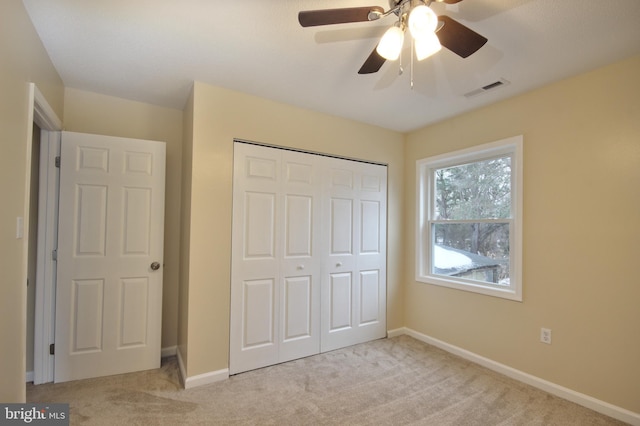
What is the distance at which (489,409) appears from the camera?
2107 mm

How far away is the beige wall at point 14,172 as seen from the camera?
56.3 inches

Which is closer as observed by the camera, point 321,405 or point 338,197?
point 321,405

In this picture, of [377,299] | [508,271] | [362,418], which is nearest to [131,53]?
[362,418]

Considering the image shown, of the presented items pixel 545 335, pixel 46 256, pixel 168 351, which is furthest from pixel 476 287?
pixel 46 256

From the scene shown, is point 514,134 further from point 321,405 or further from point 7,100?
point 7,100

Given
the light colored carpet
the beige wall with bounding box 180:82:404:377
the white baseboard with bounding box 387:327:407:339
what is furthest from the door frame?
the white baseboard with bounding box 387:327:407:339

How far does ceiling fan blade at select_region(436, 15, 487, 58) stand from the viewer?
133 centimetres

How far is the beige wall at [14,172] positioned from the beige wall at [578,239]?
3414 millimetres

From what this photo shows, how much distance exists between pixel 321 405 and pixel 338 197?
1.87 metres

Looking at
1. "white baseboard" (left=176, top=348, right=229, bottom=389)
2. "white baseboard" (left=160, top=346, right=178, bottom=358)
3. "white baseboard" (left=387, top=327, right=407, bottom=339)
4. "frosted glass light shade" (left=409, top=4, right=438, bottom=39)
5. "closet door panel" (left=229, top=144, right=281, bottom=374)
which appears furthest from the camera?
"white baseboard" (left=387, top=327, right=407, bottom=339)

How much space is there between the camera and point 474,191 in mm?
3035

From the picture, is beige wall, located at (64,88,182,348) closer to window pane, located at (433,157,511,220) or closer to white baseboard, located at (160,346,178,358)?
white baseboard, located at (160,346,178,358)

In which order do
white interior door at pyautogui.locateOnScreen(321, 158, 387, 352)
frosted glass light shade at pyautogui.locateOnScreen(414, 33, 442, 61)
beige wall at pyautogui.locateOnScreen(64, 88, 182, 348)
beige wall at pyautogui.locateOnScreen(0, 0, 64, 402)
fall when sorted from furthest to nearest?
1. white interior door at pyautogui.locateOnScreen(321, 158, 387, 352)
2. beige wall at pyautogui.locateOnScreen(64, 88, 182, 348)
3. beige wall at pyautogui.locateOnScreen(0, 0, 64, 402)
4. frosted glass light shade at pyautogui.locateOnScreen(414, 33, 442, 61)

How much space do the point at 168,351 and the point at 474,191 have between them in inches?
137
